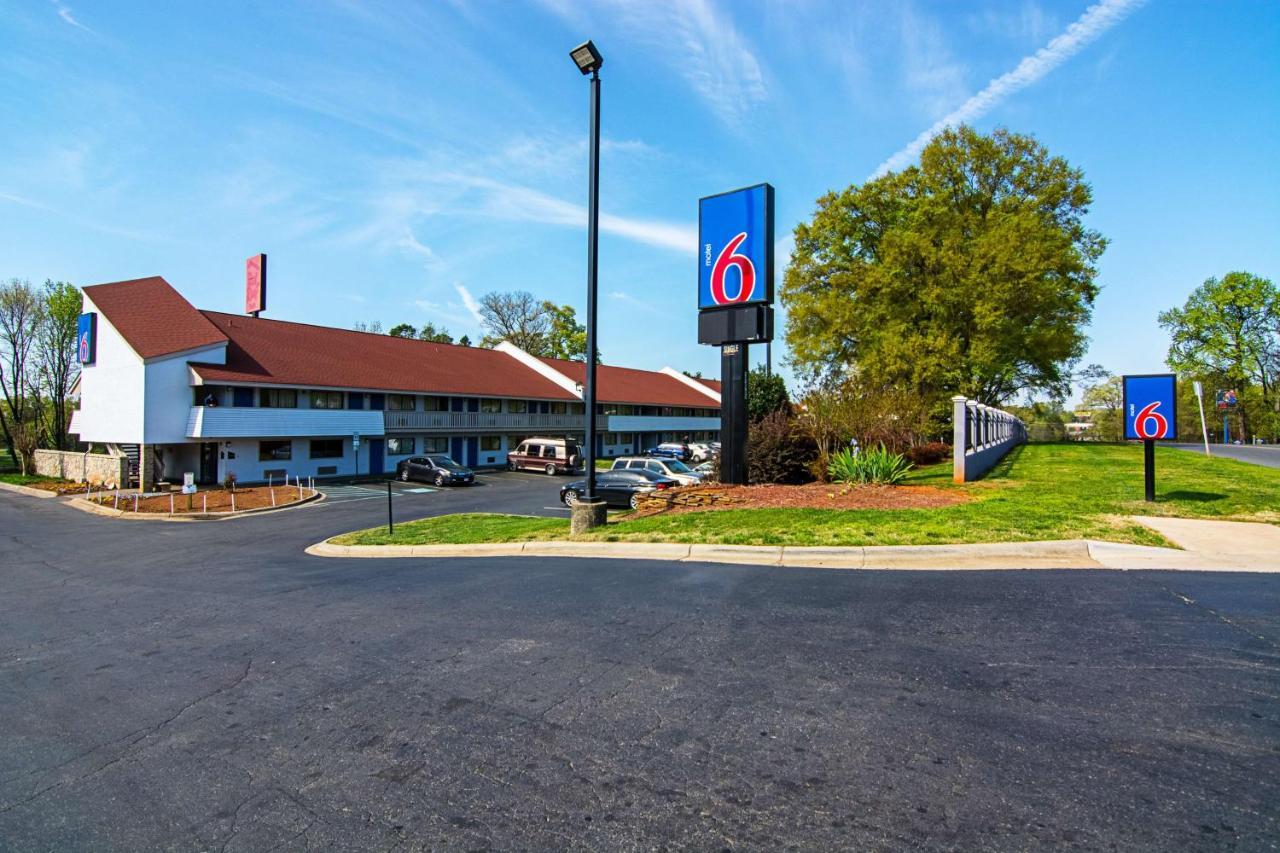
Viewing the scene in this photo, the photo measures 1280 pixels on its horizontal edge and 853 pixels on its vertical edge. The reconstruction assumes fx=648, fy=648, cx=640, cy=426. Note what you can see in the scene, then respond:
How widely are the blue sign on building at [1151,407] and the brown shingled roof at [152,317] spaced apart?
113 feet

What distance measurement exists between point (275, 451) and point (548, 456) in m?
14.7

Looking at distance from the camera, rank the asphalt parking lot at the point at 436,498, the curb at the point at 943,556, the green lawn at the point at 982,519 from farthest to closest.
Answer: the asphalt parking lot at the point at 436,498 < the green lawn at the point at 982,519 < the curb at the point at 943,556

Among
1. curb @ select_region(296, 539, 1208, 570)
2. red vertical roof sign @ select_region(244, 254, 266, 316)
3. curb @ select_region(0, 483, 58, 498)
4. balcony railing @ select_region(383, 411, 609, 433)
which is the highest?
red vertical roof sign @ select_region(244, 254, 266, 316)

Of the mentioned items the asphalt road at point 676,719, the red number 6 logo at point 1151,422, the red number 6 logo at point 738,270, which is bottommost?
the asphalt road at point 676,719

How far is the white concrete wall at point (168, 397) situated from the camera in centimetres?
2847

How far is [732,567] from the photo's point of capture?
25.1 feet

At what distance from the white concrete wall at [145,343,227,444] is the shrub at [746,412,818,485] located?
26742mm

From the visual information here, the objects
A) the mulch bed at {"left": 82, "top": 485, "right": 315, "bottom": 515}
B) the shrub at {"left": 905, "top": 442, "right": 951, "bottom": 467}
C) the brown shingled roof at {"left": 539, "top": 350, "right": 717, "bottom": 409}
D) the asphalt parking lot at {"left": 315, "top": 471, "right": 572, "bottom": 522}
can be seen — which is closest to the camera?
the asphalt parking lot at {"left": 315, "top": 471, "right": 572, "bottom": 522}

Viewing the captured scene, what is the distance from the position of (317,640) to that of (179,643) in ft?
4.67

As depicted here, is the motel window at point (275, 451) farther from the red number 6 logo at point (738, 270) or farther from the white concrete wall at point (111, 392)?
the red number 6 logo at point (738, 270)

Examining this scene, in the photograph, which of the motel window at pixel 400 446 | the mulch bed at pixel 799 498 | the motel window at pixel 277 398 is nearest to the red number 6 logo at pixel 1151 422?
the mulch bed at pixel 799 498

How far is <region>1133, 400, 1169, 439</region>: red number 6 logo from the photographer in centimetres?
1062

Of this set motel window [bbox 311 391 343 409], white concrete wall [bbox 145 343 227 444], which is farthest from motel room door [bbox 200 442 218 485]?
motel window [bbox 311 391 343 409]

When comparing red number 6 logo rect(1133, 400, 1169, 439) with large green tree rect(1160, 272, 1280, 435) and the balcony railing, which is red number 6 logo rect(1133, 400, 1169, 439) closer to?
the balcony railing
